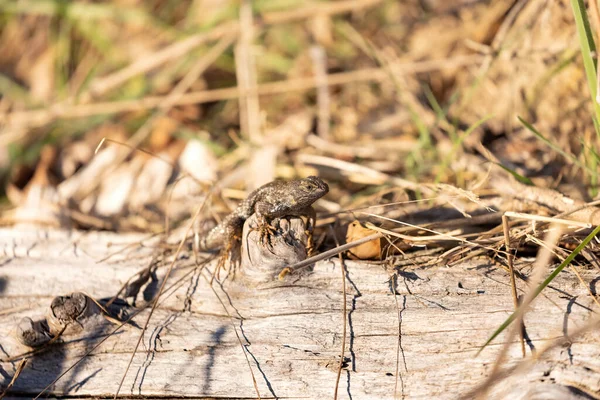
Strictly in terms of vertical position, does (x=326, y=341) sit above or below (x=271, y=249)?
below

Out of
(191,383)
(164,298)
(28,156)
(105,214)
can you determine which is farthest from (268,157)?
(28,156)

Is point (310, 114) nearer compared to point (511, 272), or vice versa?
point (511, 272)

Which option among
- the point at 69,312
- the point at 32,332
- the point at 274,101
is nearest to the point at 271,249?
the point at 69,312

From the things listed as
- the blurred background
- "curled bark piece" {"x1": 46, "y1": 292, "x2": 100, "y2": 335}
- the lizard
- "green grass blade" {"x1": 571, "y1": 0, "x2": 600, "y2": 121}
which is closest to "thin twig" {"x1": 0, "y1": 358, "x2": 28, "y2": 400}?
"curled bark piece" {"x1": 46, "y1": 292, "x2": 100, "y2": 335}

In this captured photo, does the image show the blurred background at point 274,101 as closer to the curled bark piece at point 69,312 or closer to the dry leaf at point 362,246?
the dry leaf at point 362,246

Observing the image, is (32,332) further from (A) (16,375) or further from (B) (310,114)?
(B) (310,114)

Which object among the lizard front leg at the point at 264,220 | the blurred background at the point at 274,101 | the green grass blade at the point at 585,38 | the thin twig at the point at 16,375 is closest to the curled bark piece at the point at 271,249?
the lizard front leg at the point at 264,220

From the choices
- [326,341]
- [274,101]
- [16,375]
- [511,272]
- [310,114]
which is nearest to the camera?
[511,272]

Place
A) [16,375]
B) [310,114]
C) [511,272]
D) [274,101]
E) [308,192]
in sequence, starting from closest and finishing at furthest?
[511,272], [16,375], [308,192], [310,114], [274,101]

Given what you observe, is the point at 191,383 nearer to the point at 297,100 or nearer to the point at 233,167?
the point at 233,167
